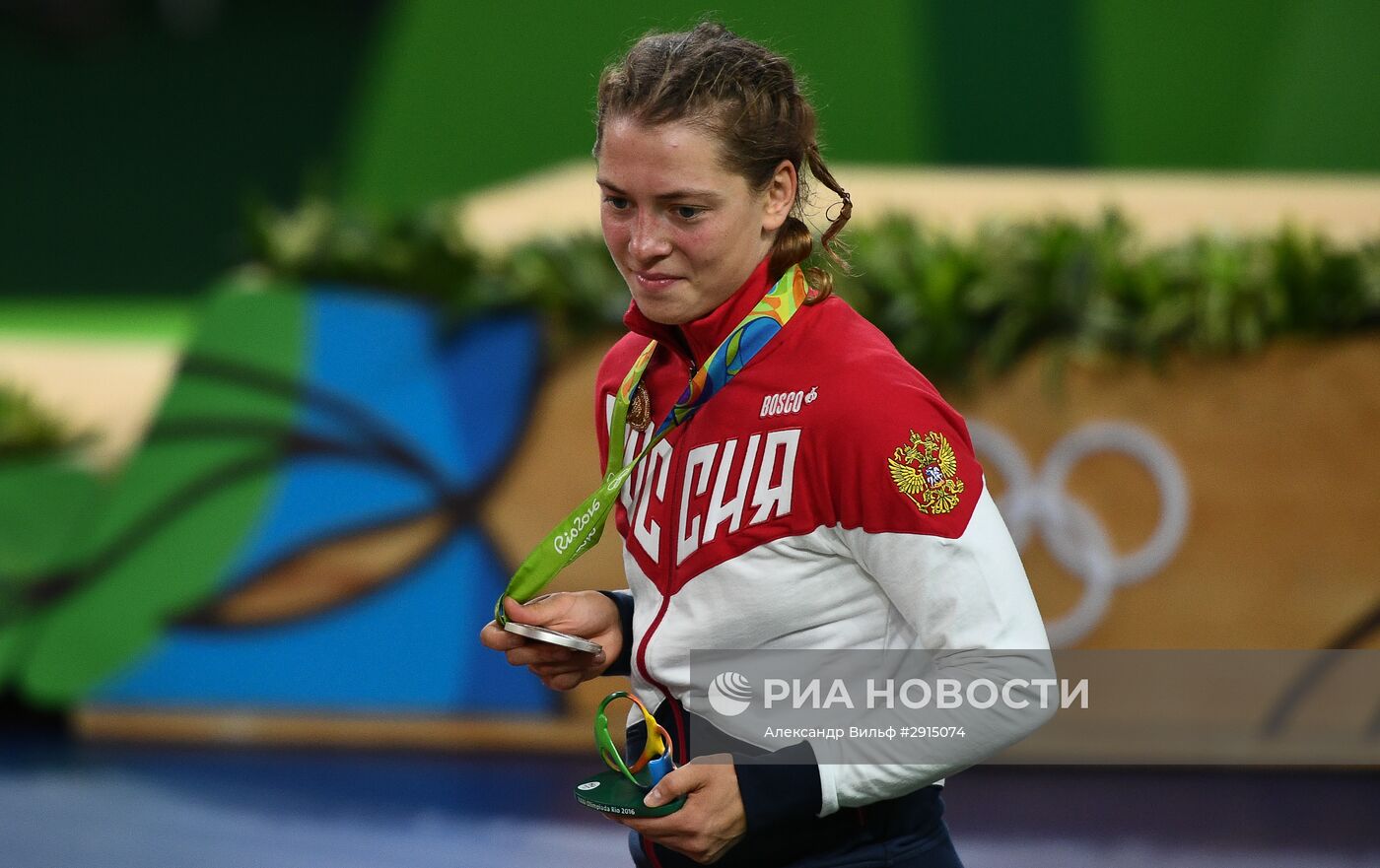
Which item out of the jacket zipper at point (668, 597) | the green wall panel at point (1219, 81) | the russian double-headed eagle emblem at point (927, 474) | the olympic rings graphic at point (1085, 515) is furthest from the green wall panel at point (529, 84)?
the russian double-headed eagle emblem at point (927, 474)

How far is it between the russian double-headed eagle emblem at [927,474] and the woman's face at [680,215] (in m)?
0.23

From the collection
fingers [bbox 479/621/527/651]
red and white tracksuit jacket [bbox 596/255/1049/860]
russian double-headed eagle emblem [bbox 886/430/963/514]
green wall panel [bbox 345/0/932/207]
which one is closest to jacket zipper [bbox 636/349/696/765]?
red and white tracksuit jacket [bbox 596/255/1049/860]

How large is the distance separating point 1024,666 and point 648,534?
0.38 m

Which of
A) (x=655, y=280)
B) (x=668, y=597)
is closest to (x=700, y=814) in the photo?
(x=668, y=597)

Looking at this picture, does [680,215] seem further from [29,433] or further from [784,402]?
[29,433]

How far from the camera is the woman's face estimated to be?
4.10 feet

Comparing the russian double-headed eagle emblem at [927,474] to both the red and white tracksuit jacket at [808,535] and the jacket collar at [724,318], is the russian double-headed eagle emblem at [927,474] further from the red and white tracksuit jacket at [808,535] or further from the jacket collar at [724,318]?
the jacket collar at [724,318]

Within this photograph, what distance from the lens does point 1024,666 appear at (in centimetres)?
118

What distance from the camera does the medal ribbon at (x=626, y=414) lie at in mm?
1309

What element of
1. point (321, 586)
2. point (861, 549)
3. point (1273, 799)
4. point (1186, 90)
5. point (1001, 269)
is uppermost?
point (1186, 90)

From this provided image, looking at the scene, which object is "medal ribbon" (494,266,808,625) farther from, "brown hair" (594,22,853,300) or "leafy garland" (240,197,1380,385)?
"leafy garland" (240,197,1380,385)

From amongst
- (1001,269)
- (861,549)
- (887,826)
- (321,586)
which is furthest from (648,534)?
(321,586)

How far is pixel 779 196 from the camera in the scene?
133cm

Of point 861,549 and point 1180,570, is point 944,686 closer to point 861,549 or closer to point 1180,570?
point 861,549
